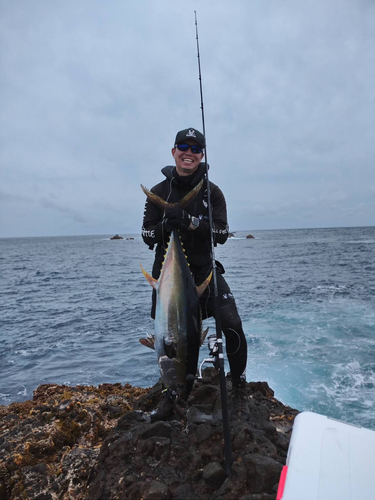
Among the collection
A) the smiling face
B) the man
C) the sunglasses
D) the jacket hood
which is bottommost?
the man

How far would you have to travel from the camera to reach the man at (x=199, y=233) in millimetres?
3357

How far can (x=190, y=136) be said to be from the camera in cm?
332

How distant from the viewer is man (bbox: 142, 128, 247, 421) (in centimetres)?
336

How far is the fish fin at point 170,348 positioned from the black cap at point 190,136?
79.2 inches

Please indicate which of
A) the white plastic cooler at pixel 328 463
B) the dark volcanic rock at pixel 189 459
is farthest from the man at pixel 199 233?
the white plastic cooler at pixel 328 463

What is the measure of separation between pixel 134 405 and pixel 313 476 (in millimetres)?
2420

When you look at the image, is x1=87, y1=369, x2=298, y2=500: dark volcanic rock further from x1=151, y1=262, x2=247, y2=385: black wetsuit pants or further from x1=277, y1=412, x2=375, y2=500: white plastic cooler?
x1=151, y1=262, x2=247, y2=385: black wetsuit pants

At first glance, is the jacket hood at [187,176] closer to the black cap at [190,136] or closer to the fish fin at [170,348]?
the black cap at [190,136]

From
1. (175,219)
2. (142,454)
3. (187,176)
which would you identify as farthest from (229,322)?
(187,176)

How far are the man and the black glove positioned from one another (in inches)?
7.2

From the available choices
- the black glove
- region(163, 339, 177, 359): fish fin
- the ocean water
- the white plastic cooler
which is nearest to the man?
the black glove

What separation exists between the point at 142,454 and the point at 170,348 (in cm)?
86

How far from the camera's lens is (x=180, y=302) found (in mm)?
2932

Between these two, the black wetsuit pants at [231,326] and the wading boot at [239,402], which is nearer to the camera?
the wading boot at [239,402]
